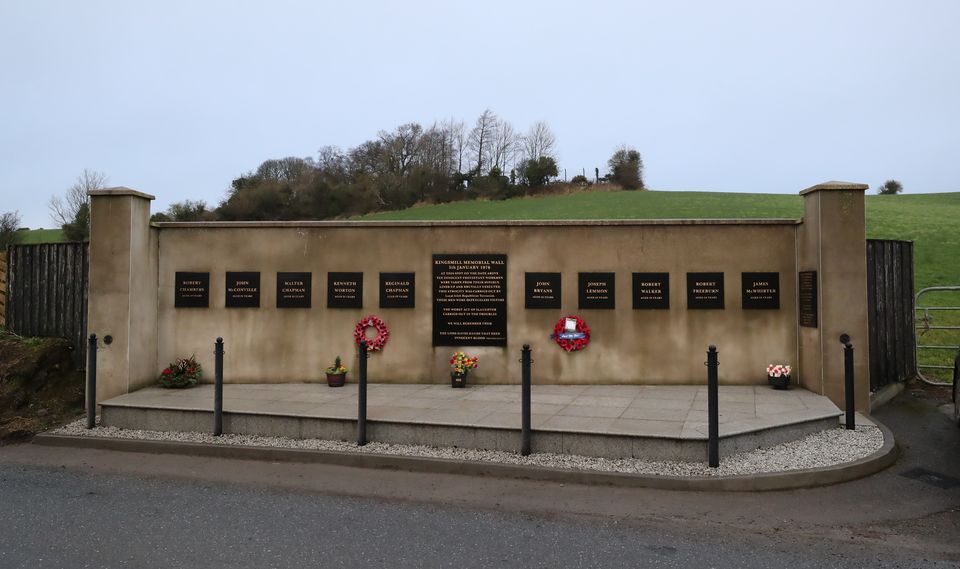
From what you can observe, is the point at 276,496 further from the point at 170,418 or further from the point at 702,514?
the point at 702,514

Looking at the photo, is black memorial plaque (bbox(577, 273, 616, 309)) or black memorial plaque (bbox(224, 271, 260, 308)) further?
black memorial plaque (bbox(224, 271, 260, 308))

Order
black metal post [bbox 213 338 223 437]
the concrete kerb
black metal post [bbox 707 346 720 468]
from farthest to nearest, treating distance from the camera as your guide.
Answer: black metal post [bbox 213 338 223 437] < black metal post [bbox 707 346 720 468] < the concrete kerb

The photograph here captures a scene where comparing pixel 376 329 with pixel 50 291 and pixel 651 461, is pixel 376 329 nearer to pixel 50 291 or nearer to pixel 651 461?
pixel 651 461

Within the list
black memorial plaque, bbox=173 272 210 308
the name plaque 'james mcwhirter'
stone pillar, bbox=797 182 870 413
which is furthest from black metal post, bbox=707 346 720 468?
black memorial plaque, bbox=173 272 210 308

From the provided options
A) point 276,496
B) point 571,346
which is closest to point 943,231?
point 571,346

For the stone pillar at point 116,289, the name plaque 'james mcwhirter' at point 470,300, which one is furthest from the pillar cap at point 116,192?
the name plaque 'james mcwhirter' at point 470,300

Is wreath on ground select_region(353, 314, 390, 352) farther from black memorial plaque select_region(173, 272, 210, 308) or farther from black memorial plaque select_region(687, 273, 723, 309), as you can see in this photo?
black memorial plaque select_region(687, 273, 723, 309)

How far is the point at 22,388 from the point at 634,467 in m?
9.61

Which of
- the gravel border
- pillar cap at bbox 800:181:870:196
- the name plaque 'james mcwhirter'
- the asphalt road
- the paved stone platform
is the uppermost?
pillar cap at bbox 800:181:870:196

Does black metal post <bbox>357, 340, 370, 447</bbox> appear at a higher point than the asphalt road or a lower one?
higher

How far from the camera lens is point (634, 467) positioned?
642cm

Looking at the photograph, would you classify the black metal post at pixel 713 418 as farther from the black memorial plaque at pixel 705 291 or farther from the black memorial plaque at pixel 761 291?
the black memorial plaque at pixel 761 291

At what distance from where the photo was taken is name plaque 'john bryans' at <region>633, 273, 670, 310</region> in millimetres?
10180

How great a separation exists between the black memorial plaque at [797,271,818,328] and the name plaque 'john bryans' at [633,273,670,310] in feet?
6.76
